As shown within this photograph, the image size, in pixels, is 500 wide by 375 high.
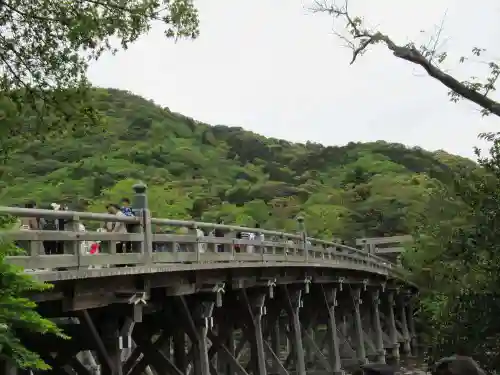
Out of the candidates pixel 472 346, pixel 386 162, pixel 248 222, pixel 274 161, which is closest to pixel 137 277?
pixel 472 346

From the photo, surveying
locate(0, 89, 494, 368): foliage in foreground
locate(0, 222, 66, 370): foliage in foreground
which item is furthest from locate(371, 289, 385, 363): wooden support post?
locate(0, 222, 66, 370): foliage in foreground

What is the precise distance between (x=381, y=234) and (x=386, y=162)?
29.2m

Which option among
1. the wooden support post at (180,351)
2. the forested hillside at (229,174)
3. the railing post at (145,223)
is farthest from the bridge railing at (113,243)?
the forested hillside at (229,174)

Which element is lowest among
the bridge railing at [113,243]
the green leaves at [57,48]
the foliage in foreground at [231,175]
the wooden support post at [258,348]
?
the wooden support post at [258,348]

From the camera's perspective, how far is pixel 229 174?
323 ft

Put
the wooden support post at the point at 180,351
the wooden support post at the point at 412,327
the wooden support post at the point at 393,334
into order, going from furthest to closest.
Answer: the wooden support post at the point at 412,327 → the wooden support post at the point at 393,334 → the wooden support post at the point at 180,351

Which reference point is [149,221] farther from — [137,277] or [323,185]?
[323,185]

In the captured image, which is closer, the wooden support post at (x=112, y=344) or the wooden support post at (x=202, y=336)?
the wooden support post at (x=112, y=344)

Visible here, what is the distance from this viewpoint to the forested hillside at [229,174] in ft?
226

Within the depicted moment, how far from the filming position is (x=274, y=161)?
372 ft

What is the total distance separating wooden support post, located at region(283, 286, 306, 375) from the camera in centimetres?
1995

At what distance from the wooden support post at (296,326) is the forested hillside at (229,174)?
2858 cm

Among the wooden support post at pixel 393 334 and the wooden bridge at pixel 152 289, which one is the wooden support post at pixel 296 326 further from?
the wooden support post at pixel 393 334

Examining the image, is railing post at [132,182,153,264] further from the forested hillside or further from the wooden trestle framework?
the forested hillside
